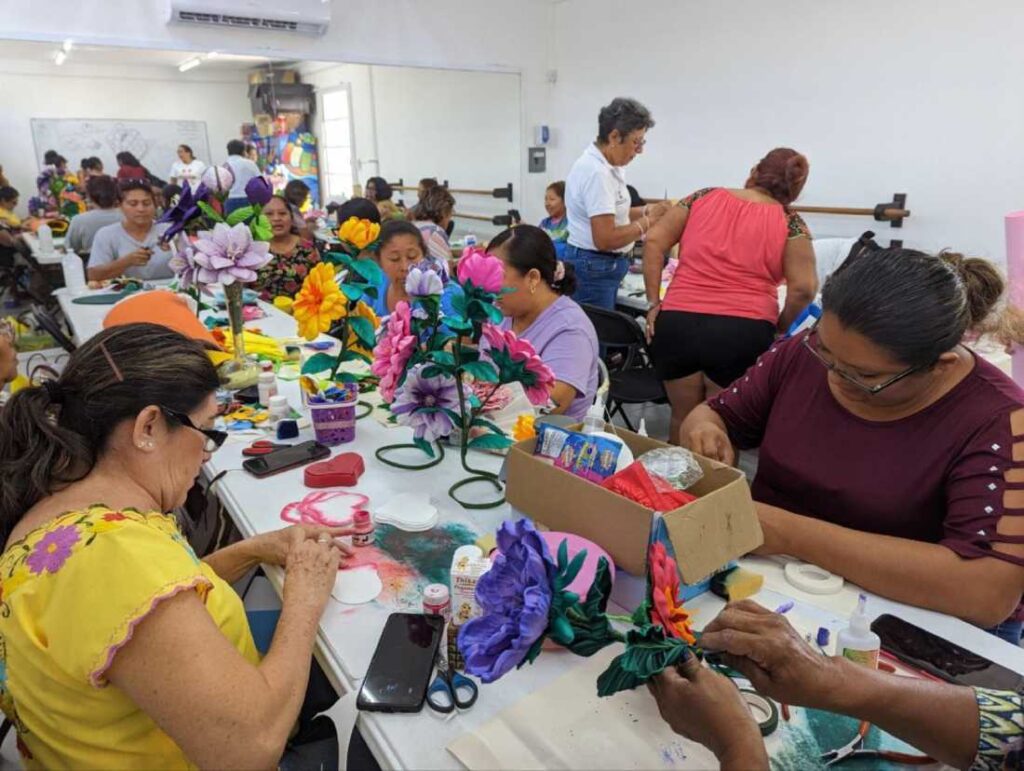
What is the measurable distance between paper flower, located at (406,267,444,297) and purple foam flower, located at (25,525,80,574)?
31.1 inches

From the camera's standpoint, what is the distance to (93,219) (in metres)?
5.11

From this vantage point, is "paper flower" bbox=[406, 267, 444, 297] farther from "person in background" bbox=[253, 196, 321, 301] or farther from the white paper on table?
"person in background" bbox=[253, 196, 321, 301]

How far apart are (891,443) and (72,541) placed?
134 cm

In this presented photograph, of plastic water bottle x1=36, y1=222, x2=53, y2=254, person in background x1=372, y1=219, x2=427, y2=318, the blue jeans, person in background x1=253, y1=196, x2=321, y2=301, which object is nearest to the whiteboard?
plastic water bottle x1=36, y1=222, x2=53, y2=254

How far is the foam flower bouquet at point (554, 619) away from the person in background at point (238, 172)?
2.00 meters

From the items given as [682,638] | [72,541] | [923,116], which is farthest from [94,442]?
[923,116]

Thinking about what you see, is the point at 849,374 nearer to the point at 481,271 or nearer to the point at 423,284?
the point at 481,271

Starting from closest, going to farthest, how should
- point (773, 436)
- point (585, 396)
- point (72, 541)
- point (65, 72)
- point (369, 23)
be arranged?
point (72, 541) < point (773, 436) < point (585, 396) < point (369, 23) < point (65, 72)

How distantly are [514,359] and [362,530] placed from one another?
0.47 meters

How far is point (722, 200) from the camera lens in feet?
8.77

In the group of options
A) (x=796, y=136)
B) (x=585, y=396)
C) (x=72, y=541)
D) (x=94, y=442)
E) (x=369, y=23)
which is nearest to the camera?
(x=72, y=541)

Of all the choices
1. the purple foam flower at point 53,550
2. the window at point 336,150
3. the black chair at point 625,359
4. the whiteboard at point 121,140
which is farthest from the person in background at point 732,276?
the whiteboard at point 121,140

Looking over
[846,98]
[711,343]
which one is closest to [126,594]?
[711,343]

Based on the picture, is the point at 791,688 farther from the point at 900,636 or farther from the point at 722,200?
the point at 722,200
